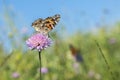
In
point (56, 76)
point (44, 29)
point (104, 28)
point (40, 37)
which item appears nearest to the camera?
point (44, 29)

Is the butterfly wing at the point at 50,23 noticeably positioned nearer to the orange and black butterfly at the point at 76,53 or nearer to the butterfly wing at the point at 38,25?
the butterfly wing at the point at 38,25

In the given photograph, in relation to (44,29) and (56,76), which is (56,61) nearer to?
(56,76)

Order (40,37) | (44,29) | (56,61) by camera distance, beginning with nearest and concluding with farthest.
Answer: (44,29) < (40,37) < (56,61)

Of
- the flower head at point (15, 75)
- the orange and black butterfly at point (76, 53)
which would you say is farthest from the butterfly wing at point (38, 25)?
the orange and black butterfly at point (76, 53)

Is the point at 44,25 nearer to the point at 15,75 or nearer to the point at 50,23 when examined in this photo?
the point at 50,23

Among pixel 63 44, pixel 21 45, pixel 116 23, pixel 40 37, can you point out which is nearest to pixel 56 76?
pixel 21 45

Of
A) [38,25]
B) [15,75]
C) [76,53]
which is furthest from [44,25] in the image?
[76,53]
